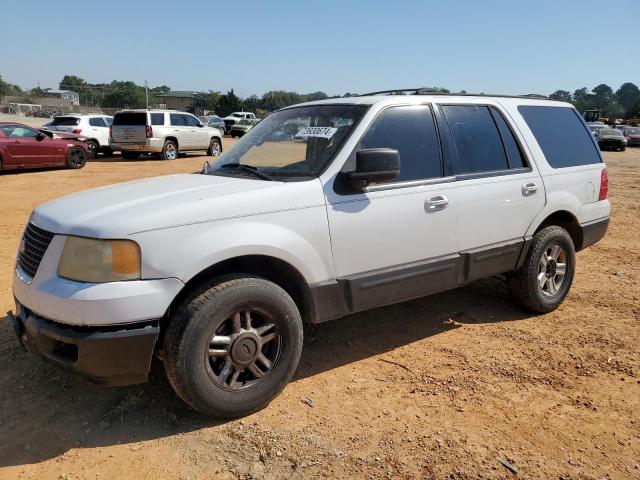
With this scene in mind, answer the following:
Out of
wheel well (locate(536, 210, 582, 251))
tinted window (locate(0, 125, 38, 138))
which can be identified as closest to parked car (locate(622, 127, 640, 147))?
tinted window (locate(0, 125, 38, 138))

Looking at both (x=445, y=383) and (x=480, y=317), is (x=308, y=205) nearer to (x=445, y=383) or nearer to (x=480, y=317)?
(x=445, y=383)

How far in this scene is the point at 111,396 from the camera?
3.30 m

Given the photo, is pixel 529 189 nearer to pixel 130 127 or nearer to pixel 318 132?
pixel 318 132

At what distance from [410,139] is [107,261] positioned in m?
2.23

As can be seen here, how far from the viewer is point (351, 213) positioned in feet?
10.9

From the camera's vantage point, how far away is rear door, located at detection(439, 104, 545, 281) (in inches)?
155

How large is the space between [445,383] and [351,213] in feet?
4.44

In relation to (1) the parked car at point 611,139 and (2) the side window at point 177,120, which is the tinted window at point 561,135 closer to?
(2) the side window at point 177,120

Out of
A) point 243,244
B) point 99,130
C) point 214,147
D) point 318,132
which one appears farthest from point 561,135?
point 99,130

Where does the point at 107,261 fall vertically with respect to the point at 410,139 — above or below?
below

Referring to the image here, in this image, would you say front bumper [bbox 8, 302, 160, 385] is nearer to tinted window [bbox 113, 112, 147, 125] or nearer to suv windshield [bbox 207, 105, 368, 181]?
suv windshield [bbox 207, 105, 368, 181]

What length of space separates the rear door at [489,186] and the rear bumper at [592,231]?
2.79 ft

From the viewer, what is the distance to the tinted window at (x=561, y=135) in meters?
4.61

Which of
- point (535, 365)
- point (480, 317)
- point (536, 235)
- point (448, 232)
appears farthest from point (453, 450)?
point (536, 235)
